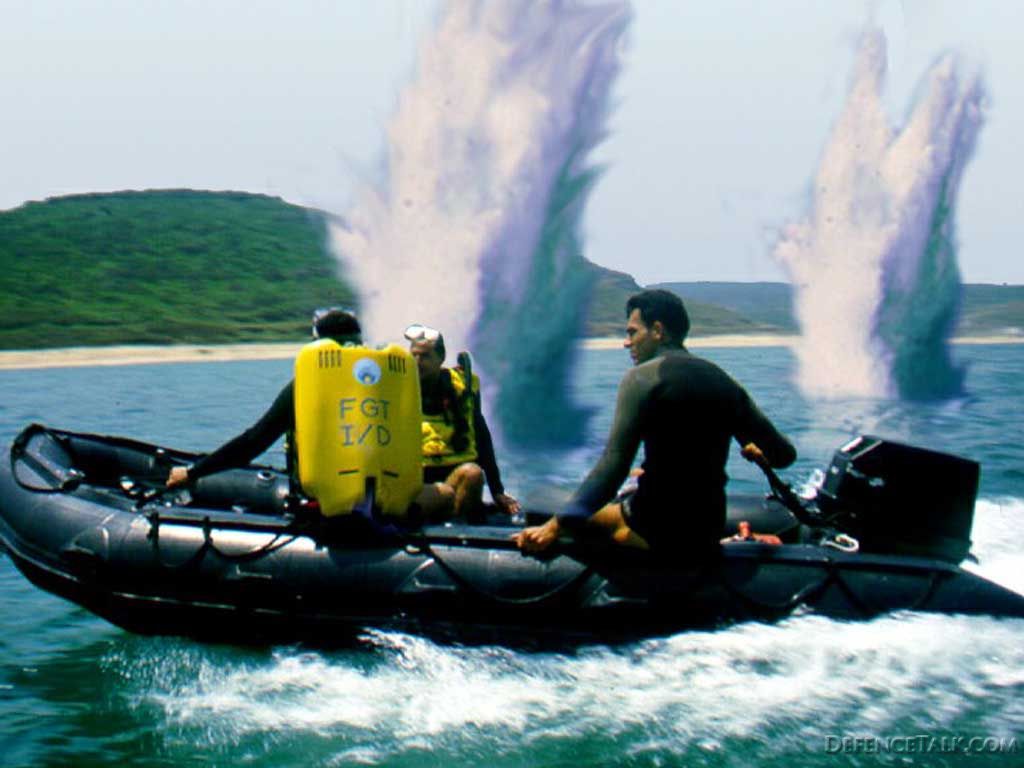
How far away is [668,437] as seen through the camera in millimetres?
5934

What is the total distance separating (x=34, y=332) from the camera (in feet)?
278

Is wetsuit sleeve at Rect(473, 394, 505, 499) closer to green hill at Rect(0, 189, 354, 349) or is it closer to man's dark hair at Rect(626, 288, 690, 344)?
man's dark hair at Rect(626, 288, 690, 344)

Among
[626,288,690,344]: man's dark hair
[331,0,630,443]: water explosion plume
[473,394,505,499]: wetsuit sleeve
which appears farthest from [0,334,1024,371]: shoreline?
[626,288,690,344]: man's dark hair

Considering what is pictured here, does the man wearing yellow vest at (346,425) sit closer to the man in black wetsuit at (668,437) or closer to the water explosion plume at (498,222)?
the man in black wetsuit at (668,437)

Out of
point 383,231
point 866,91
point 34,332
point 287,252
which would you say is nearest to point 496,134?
point 383,231

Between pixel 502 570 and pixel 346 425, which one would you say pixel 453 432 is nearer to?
pixel 346 425

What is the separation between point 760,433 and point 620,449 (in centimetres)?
81

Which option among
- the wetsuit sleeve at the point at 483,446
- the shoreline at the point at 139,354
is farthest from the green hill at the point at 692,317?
the wetsuit sleeve at the point at 483,446

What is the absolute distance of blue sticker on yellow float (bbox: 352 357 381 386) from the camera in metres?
6.88

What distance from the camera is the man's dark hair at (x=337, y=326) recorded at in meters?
6.99

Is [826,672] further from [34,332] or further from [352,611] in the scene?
[34,332]

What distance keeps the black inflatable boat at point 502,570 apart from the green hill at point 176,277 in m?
74.1
